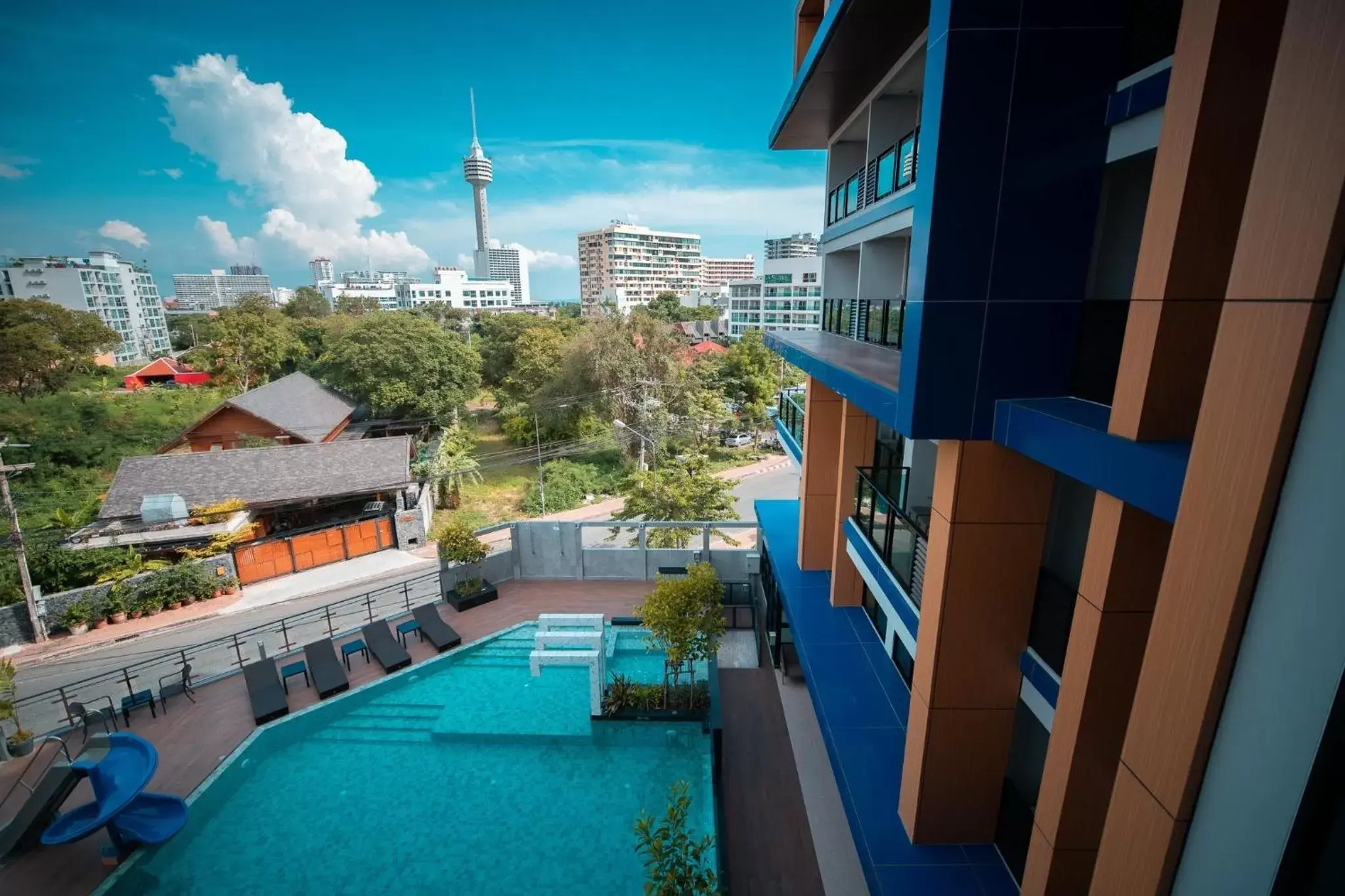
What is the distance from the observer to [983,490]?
510 cm

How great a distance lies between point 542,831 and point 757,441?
1218 inches

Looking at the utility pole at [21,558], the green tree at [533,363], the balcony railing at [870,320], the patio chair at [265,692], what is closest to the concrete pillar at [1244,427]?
the balcony railing at [870,320]

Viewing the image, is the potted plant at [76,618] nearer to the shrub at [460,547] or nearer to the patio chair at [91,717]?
the patio chair at [91,717]

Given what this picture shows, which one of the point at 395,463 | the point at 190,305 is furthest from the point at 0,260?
the point at 395,463

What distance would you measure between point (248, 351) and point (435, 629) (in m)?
41.0

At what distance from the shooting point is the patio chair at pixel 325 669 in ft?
37.4

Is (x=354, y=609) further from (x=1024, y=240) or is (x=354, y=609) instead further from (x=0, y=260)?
(x=0, y=260)

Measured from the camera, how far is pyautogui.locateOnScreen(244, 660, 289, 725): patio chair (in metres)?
10.8

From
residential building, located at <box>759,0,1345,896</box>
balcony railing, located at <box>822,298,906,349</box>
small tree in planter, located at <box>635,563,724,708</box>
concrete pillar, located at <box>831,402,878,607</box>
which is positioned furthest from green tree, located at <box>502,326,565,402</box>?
residential building, located at <box>759,0,1345,896</box>

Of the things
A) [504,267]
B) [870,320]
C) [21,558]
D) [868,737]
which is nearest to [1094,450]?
[868,737]

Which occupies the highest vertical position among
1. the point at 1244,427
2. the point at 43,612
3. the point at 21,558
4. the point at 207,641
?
the point at 1244,427

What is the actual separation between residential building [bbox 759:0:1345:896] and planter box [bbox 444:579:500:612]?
953 cm

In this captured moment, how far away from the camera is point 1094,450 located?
3848 millimetres

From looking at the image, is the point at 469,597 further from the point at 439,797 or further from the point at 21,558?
the point at 21,558
